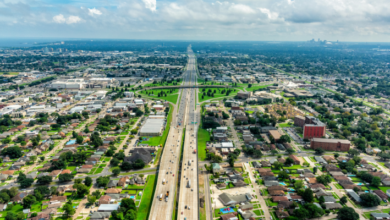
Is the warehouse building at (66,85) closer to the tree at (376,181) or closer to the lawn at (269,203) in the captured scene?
the lawn at (269,203)

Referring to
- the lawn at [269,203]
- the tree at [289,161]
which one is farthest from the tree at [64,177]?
the tree at [289,161]

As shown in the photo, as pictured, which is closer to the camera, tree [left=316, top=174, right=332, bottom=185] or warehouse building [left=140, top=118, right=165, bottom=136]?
tree [left=316, top=174, right=332, bottom=185]

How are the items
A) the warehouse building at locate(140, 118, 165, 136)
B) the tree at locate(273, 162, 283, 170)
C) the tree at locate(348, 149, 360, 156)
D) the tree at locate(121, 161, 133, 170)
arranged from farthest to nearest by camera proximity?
the warehouse building at locate(140, 118, 165, 136), the tree at locate(348, 149, 360, 156), the tree at locate(273, 162, 283, 170), the tree at locate(121, 161, 133, 170)

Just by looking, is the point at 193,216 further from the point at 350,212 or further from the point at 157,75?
the point at 157,75

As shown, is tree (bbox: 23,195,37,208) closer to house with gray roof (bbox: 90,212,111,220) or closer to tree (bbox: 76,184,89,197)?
tree (bbox: 76,184,89,197)

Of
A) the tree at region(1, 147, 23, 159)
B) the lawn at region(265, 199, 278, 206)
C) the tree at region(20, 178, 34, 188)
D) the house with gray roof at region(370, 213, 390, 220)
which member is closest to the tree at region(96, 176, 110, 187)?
the tree at region(20, 178, 34, 188)
